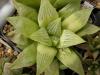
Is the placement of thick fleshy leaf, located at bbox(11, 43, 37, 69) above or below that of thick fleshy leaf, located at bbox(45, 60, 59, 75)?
above

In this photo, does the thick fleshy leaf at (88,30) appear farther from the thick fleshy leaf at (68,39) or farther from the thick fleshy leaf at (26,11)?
the thick fleshy leaf at (26,11)

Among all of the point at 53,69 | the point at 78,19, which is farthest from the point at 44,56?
the point at 78,19

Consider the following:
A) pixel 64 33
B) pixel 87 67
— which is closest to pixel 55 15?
pixel 64 33

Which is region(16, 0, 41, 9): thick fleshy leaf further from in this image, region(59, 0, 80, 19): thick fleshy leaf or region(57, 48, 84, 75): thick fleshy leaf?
region(57, 48, 84, 75): thick fleshy leaf

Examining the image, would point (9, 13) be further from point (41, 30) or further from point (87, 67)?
point (87, 67)

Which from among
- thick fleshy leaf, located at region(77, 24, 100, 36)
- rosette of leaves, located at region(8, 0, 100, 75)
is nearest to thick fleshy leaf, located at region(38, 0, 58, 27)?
rosette of leaves, located at region(8, 0, 100, 75)

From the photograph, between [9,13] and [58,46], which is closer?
[58,46]

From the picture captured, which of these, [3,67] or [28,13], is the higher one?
[28,13]
